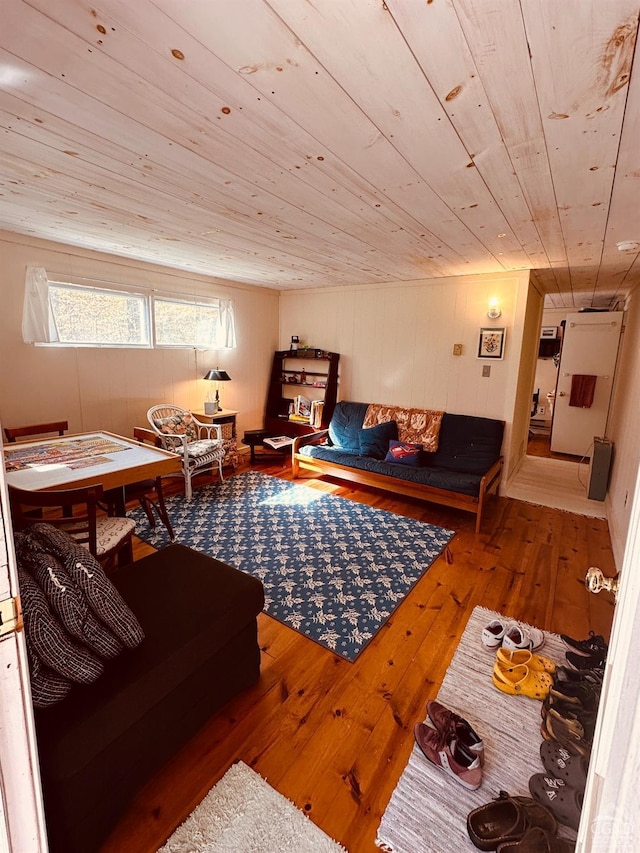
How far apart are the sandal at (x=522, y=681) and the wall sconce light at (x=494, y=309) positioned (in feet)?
10.6

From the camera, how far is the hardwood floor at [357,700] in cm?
135

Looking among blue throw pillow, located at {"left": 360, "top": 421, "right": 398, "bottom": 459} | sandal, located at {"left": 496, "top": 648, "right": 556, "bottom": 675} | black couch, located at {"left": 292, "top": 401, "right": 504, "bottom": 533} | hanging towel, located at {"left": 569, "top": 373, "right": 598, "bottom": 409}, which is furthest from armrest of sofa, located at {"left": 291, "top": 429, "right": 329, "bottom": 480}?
hanging towel, located at {"left": 569, "top": 373, "right": 598, "bottom": 409}

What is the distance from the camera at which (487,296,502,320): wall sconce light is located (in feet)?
13.0

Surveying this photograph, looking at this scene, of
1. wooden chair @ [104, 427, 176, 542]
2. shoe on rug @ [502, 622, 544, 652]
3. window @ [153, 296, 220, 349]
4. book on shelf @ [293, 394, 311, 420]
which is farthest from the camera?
book on shelf @ [293, 394, 311, 420]

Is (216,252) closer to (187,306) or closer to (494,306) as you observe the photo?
(187,306)

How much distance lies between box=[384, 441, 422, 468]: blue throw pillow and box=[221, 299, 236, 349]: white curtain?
8.23 feet

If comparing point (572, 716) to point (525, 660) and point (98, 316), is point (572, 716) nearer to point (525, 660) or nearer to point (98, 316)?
point (525, 660)

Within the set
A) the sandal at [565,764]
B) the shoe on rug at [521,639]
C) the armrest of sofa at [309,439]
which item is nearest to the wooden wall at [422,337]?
the armrest of sofa at [309,439]

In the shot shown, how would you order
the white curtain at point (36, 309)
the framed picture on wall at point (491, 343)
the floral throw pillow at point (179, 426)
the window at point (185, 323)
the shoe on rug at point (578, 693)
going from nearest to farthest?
the shoe on rug at point (578, 693) → the white curtain at point (36, 309) → the framed picture on wall at point (491, 343) → the floral throw pillow at point (179, 426) → the window at point (185, 323)

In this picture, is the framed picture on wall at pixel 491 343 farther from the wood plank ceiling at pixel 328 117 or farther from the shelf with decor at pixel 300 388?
the shelf with decor at pixel 300 388

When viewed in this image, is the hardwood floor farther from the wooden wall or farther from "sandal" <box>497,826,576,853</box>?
the wooden wall

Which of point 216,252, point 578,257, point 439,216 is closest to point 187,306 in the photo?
point 216,252

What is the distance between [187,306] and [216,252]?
137 centimetres

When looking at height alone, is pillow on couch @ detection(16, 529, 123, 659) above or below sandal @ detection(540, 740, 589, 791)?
above
